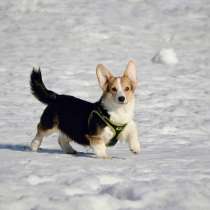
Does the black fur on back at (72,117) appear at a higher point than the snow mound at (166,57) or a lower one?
higher

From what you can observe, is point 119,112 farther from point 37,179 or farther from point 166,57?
point 166,57

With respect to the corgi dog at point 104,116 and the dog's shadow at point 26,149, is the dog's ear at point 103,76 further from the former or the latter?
the dog's shadow at point 26,149

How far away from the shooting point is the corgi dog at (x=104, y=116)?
6480 mm

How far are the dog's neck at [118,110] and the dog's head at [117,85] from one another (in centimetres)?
5

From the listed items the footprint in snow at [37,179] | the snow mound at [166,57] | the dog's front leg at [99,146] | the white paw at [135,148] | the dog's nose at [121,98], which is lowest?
the snow mound at [166,57]

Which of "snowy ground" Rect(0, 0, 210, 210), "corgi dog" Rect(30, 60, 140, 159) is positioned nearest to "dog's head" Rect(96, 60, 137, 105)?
"corgi dog" Rect(30, 60, 140, 159)

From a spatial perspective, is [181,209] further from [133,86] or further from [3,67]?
[3,67]

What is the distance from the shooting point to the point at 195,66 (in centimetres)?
1435

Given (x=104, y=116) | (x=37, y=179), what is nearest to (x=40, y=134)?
(x=104, y=116)

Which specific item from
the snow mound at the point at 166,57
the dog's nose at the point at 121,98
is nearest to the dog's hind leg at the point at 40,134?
the dog's nose at the point at 121,98

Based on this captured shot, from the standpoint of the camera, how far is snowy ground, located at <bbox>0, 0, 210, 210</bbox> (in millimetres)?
4746

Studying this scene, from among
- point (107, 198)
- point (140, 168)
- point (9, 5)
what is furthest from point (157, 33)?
point (107, 198)

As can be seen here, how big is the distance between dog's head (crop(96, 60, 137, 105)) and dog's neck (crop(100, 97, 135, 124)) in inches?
1.8

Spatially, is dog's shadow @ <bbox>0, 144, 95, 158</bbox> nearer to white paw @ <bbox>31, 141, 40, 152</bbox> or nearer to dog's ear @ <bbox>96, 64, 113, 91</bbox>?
white paw @ <bbox>31, 141, 40, 152</bbox>
